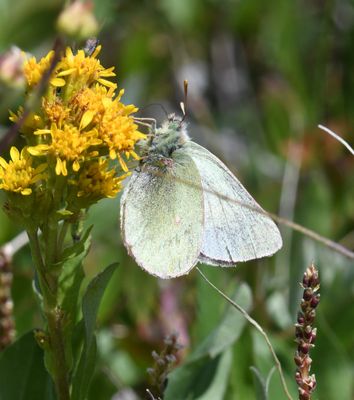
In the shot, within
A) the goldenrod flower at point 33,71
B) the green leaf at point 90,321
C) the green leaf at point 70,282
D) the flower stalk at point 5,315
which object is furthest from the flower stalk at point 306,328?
the flower stalk at point 5,315

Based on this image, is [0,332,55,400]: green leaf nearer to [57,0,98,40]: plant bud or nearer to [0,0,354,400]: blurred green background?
[0,0,354,400]: blurred green background

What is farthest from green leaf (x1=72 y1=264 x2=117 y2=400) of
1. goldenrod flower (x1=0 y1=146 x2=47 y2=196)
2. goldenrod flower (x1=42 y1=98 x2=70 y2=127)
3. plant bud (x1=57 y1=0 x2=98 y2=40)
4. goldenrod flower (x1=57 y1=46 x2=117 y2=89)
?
plant bud (x1=57 y1=0 x2=98 y2=40)

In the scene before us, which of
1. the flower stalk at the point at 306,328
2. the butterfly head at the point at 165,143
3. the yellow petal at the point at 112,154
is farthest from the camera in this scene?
the butterfly head at the point at 165,143

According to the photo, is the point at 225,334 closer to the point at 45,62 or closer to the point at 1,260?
the point at 1,260

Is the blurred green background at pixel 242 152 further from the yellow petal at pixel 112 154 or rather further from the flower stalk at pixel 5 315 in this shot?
the yellow petal at pixel 112 154

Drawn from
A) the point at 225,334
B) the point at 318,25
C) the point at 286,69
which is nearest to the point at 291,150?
the point at 286,69

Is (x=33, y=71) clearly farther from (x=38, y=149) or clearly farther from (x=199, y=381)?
(x=199, y=381)

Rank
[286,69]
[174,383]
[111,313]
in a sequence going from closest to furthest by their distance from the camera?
[174,383] < [111,313] < [286,69]
